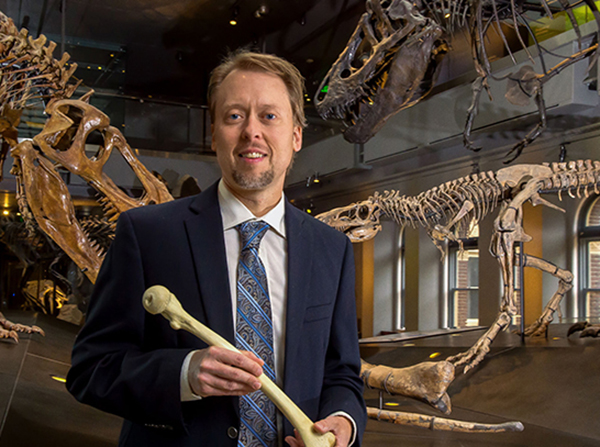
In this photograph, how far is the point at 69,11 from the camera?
809 centimetres

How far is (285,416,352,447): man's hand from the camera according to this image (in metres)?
1.16

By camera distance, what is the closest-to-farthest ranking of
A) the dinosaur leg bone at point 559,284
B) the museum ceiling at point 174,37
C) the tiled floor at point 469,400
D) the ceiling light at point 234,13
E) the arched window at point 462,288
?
the tiled floor at point 469,400, the dinosaur leg bone at point 559,284, the museum ceiling at point 174,37, the ceiling light at point 234,13, the arched window at point 462,288

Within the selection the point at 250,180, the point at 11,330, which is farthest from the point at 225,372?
the point at 11,330

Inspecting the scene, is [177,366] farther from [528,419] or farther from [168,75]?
[168,75]

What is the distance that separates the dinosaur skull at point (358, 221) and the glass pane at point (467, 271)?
4967 mm

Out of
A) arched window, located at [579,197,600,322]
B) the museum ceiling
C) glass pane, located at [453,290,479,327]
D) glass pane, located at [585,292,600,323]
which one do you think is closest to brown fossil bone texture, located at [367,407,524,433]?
arched window, located at [579,197,600,322]

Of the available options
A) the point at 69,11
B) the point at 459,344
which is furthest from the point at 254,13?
the point at 459,344

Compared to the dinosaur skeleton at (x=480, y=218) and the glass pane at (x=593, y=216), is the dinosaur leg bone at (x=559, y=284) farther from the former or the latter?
the glass pane at (x=593, y=216)

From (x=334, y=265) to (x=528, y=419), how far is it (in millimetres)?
2864

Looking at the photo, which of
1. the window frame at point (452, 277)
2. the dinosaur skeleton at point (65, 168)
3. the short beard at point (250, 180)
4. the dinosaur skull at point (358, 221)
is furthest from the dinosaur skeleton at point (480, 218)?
the window frame at point (452, 277)

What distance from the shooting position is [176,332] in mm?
1288

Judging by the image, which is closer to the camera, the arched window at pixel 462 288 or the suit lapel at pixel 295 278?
the suit lapel at pixel 295 278

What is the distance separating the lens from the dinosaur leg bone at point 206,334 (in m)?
1.06

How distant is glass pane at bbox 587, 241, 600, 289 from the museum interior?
0.08ft
